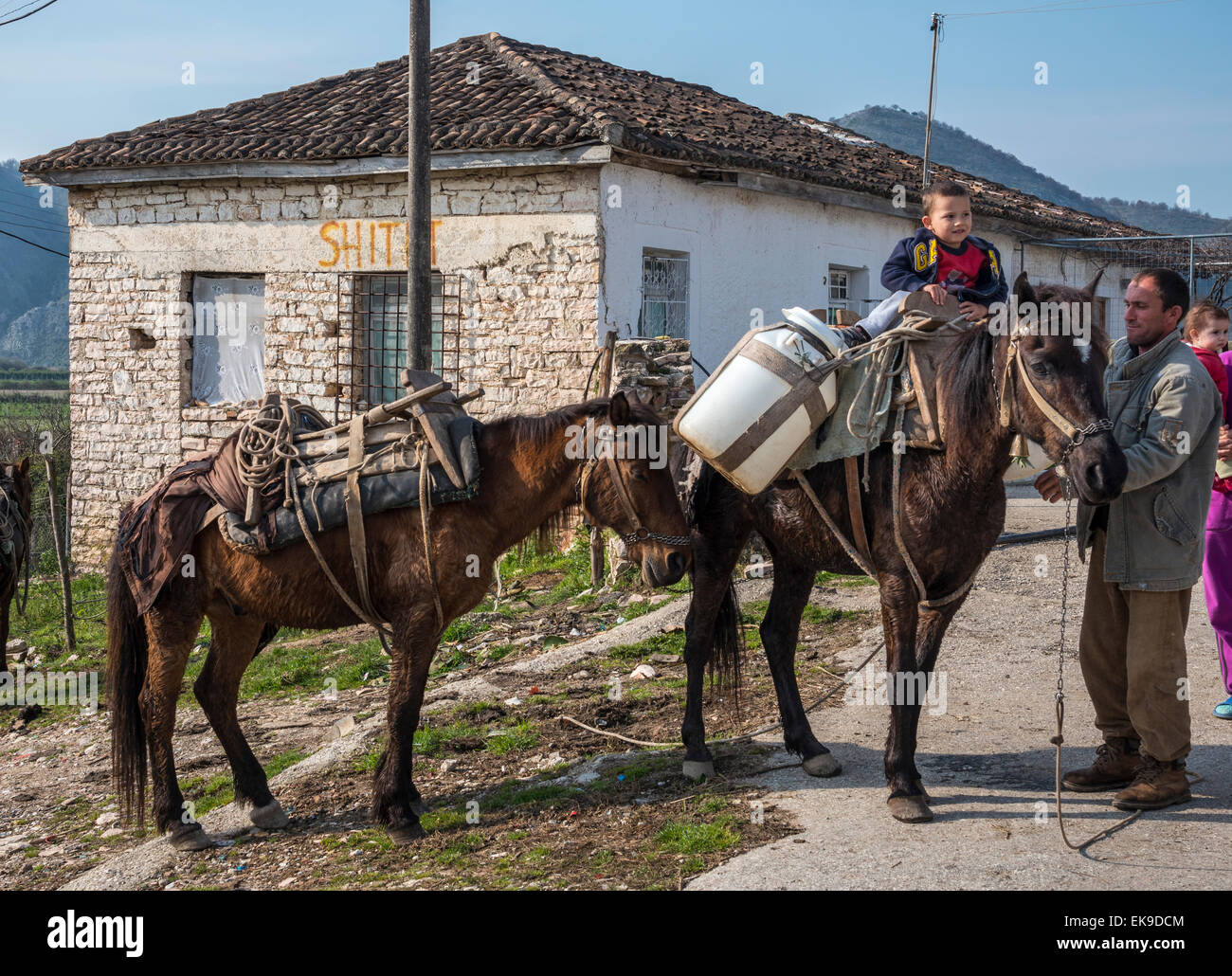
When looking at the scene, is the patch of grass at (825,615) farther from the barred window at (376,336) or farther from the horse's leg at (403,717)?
the barred window at (376,336)

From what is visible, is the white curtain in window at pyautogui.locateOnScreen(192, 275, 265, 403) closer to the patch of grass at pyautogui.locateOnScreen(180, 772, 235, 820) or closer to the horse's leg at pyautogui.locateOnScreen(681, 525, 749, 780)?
the patch of grass at pyautogui.locateOnScreen(180, 772, 235, 820)

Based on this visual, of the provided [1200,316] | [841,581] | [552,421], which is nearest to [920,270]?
[1200,316]

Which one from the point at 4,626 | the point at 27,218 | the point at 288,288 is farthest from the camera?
the point at 27,218

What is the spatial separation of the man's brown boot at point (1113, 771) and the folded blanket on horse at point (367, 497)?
9.69 feet

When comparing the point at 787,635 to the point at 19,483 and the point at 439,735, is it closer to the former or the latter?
the point at 439,735

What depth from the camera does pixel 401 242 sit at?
1263 cm

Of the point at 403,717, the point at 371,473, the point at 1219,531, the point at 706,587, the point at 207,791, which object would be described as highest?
the point at 371,473

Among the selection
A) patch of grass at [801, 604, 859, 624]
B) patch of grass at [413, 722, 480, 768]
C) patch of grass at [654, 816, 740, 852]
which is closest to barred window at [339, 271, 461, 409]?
patch of grass at [801, 604, 859, 624]

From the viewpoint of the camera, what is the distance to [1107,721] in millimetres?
4816

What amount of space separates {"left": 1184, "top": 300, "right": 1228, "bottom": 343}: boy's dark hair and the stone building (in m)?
6.62

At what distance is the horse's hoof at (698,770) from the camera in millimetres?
5160

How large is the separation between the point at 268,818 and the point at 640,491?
2.38m

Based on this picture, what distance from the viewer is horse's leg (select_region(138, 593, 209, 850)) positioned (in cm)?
510
